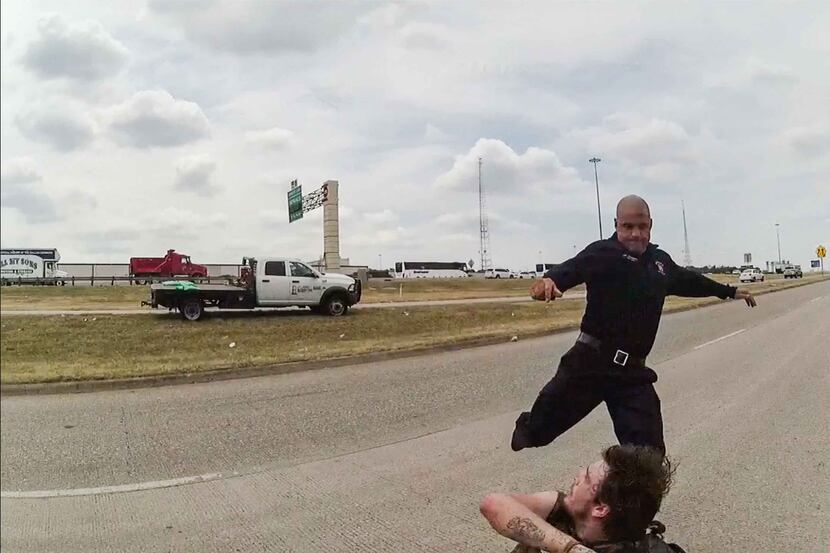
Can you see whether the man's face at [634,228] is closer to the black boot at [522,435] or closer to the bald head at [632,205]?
the bald head at [632,205]

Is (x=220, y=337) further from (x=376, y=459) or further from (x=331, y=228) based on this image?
(x=331, y=228)

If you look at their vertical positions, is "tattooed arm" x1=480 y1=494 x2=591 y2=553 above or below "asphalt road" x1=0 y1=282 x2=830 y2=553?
above

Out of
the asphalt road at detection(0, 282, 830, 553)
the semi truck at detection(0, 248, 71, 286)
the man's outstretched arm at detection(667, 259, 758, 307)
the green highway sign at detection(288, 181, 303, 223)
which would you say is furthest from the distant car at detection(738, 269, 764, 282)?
the semi truck at detection(0, 248, 71, 286)

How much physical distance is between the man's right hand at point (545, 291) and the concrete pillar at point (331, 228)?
80.0 inches

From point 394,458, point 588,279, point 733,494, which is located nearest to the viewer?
point 588,279

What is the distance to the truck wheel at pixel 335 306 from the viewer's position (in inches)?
606

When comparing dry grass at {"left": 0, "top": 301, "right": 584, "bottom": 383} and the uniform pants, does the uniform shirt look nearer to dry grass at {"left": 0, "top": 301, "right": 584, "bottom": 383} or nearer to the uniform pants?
the uniform pants

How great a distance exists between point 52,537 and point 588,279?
8.74 feet

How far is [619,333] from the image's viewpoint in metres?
2.20

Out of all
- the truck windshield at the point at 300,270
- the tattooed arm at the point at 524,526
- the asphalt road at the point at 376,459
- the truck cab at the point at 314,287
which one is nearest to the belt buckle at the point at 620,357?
the tattooed arm at the point at 524,526

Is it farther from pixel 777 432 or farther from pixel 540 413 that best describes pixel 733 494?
pixel 540 413

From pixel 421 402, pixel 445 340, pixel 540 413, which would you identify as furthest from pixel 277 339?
A: pixel 540 413

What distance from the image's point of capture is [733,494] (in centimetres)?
419

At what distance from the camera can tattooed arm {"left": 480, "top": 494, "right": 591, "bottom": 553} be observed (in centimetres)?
204
